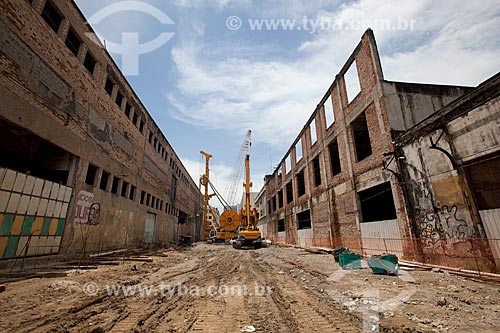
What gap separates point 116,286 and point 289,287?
431 centimetres

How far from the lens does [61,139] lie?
927 centimetres

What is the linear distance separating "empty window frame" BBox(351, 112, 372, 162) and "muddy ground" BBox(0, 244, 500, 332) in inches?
355

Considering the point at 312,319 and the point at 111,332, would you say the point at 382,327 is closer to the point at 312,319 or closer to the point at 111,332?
the point at 312,319

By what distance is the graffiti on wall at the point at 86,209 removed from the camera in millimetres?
10336

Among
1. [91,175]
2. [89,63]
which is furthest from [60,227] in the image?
[89,63]

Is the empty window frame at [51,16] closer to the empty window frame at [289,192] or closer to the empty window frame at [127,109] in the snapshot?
the empty window frame at [127,109]

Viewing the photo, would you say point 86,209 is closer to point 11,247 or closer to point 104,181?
point 104,181

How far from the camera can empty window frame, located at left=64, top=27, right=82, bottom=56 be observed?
10.6 meters

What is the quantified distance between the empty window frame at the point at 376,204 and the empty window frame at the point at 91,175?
585 inches

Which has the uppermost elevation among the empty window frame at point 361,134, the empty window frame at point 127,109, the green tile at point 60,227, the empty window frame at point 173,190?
the empty window frame at point 127,109

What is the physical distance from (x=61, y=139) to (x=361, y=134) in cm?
1695

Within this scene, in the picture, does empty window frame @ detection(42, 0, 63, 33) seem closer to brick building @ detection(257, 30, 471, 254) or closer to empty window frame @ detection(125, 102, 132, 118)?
empty window frame @ detection(125, 102, 132, 118)

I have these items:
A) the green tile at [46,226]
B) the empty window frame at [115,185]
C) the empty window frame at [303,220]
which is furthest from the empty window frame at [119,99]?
the empty window frame at [303,220]

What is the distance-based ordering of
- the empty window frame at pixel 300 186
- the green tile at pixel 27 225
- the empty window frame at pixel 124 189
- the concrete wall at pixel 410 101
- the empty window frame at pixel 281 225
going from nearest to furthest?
the green tile at pixel 27 225 < the concrete wall at pixel 410 101 < the empty window frame at pixel 124 189 < the empty window frame at pixel 300 186 < the empty window frame at pixel 281 225
